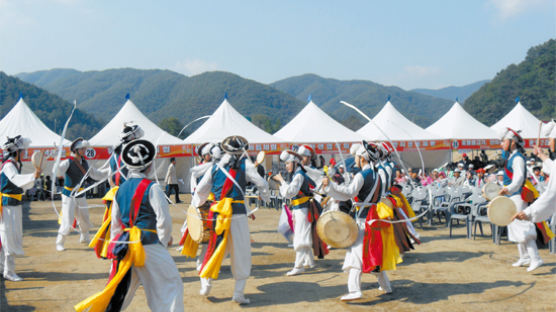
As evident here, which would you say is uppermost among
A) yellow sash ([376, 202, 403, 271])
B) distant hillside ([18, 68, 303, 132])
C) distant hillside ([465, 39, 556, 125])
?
distant hillside ([18, 68, 303, 132])

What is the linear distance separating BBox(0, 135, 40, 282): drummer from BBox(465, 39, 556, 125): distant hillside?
79.3 meters

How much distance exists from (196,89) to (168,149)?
153187 millimetres

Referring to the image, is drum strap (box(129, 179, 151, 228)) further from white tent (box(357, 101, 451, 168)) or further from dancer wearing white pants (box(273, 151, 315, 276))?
white tent (box(357, 101, 451, 168))

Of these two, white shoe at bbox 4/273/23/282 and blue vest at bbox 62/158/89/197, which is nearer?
white shoe at bbox 4/273/23/282

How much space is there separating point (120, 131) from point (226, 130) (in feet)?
13.6

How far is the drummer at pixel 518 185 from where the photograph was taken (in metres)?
6.53

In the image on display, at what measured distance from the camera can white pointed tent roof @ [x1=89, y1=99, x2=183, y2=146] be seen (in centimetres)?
1848

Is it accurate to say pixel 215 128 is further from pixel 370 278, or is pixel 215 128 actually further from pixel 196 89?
pixel 196 89

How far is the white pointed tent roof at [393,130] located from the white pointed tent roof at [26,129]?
514 inches

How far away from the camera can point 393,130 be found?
21.4 meters

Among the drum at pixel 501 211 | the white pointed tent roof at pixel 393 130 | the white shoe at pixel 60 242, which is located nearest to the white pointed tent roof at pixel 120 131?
the white pointed tent roof at pixel 393 130

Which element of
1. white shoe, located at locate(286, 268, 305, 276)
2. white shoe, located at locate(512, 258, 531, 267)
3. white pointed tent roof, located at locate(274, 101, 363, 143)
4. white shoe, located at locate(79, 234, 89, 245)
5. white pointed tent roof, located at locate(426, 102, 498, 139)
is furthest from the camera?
white pointed tent roof, located at locate(426, 102, 498, 139)

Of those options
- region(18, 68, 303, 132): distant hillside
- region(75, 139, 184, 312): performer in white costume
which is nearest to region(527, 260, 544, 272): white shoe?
region(75, 139, 184, 312): performer in white costume

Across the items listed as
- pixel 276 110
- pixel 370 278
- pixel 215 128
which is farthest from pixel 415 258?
pixel 276 110
